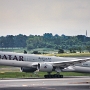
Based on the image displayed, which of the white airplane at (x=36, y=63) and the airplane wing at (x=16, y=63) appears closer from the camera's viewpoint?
the white airplane at (x=36, y=63)

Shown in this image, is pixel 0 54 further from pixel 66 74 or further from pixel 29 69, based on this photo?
pixel 66 74

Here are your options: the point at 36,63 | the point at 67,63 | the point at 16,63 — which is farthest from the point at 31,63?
the point at 67,63

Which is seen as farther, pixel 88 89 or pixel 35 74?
pixel 35 74

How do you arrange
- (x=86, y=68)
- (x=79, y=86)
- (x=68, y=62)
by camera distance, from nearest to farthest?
1. (x=79, y=86)
2. (x=68, y=62)
3. (x=86, y=68)

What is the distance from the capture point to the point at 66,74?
74375 millimetres

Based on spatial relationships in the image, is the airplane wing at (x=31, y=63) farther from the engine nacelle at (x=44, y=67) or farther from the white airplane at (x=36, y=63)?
the engine nacelle at (x=44, y=67)

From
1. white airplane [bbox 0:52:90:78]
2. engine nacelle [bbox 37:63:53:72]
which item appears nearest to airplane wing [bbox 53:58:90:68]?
white airplane [bbox 0:52:90:78]

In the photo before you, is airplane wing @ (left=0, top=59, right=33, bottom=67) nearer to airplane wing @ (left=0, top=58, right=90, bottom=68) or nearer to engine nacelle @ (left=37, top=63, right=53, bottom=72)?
airplane wing @ (left=0, top=58, right=90, bottom=68)

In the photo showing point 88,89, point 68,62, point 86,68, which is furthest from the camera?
point 86,68

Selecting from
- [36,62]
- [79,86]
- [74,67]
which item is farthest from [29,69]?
[79,86]

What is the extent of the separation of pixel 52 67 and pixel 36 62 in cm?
226

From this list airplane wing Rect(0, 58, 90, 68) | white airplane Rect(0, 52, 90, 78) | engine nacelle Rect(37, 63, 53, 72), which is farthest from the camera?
airplane wing Rect(0, 58, 90, 68)

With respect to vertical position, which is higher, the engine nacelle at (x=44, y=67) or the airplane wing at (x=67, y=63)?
the airplane wing at (x=67, y=63)

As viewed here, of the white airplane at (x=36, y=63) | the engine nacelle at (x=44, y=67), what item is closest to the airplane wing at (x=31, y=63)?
the white airplane at (x=36, y=63)
